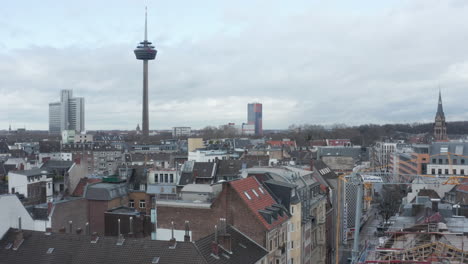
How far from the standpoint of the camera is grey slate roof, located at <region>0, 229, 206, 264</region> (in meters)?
29.5

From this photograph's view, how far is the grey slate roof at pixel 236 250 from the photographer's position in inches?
1189

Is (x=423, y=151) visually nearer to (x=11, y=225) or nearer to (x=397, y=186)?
(x=397, y=186)

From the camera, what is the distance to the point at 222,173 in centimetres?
A: 6047

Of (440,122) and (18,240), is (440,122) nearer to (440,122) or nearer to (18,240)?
(440,122)

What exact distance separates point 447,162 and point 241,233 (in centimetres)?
7371

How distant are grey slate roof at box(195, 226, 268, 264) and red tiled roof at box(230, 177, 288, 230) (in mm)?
1907

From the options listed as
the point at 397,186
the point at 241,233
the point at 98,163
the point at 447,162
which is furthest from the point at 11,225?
the point at 98,163

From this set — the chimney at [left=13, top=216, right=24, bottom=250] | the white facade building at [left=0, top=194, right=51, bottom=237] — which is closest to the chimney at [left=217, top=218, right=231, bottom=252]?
the chimney at [left=13, top=216, right=24, bottom=250]

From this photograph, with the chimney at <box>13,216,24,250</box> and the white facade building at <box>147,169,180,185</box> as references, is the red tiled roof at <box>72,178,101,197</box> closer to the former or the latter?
the white facade building at <box>147,169,180,185</box>

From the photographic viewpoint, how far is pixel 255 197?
128 feet

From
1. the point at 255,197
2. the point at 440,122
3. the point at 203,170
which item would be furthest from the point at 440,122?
the point at 255,197

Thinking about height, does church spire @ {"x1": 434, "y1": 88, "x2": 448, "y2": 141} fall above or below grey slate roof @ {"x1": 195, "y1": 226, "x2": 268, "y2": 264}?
above

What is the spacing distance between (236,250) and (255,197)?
6747 millimetres

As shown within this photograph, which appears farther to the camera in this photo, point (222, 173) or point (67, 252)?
point (222, 173)
